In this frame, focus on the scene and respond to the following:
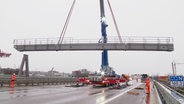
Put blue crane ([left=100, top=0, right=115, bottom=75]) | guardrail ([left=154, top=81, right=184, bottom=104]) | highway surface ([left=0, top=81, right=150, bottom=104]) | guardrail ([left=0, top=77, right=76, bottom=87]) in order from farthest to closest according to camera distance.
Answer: blue crane ([left=100, top=0, right=115, bottom=75])
guardrail ([left=0, top=77, right=76, bottom=87])
highway surface ([left=0, top=81, right=150, bottom=104])
guardrail ([left=154, top=81, right=184, bottom=104])

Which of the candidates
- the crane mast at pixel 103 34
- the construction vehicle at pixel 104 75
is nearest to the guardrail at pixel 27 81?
the construction vehicle at pixel 104 75

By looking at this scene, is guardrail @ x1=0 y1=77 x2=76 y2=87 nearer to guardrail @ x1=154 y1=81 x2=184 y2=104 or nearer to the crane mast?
the crane mast

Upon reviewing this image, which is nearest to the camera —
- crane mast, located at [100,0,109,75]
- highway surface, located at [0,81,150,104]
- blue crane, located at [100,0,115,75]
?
highway surface, located at [0,81,150,104]

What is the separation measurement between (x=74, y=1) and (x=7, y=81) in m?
26.5

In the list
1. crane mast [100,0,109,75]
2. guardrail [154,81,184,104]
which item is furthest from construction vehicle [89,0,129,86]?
guardrail [154,81,184,104]

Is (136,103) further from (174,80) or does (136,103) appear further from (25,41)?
(25,41)

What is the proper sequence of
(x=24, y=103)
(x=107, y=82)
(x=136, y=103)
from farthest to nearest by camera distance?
(x=107, y=82) < (x=136, y=103) < (x=24, y=103)

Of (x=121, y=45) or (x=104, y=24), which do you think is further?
(x=104, y=24)

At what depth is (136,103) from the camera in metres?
14.9

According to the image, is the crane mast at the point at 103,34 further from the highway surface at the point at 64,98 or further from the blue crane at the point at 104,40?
the highway surface at the point at 64,98

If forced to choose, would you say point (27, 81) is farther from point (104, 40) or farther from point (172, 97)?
point (172, 97)

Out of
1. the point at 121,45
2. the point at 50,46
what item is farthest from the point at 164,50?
the point at 50,46

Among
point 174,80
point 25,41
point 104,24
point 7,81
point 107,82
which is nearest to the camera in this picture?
point 174,80

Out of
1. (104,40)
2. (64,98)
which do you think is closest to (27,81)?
(104,40)
